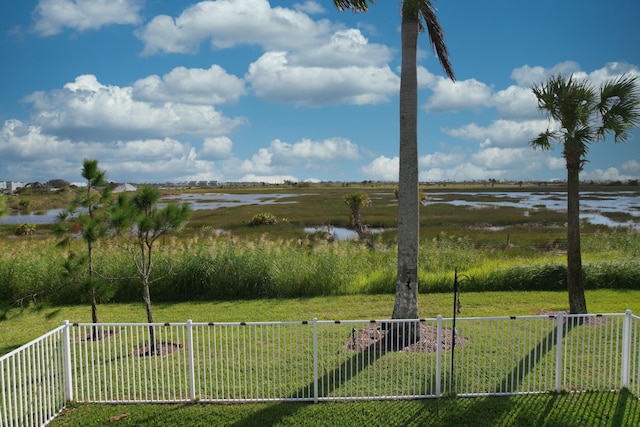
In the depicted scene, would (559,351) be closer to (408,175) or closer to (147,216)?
(408,175)

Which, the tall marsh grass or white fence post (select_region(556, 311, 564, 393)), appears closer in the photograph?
white fence post (select_region(556, 311, 564, 393))

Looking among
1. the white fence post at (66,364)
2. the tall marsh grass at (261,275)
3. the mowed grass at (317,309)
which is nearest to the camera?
the white fence post at (66,364)

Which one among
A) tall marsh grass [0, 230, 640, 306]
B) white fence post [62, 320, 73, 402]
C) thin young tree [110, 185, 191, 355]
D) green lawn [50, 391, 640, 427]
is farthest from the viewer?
tall marsh grass [0, 230, 640, 306]

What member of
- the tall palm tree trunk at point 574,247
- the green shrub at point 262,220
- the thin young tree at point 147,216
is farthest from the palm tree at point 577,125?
the green shrub at point 262,220

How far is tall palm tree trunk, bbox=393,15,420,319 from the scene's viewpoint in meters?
9.81

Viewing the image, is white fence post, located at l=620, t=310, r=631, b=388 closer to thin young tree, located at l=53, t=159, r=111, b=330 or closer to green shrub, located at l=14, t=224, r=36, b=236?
thin young tree, located at l=53, t=159, r=111, b=330

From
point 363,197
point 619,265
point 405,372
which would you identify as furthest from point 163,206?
point 363,197

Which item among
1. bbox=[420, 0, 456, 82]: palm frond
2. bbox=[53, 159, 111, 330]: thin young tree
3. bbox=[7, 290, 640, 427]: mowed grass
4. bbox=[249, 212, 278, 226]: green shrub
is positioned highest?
bbox=[420, 0, 456, 82]: palm frond

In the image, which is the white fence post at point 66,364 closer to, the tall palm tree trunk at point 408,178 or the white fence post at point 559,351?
the tall palm tree trunk at point 408,178

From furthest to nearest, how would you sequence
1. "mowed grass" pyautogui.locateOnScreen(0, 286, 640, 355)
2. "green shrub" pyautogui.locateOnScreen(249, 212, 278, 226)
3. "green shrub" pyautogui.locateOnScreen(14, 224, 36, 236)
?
"green shrub" pyautogui.locateOnScreen(249, 212, 278, 226) → "green shrub" pyautogui.locateOnScreen(14, 224, 36, 236) → "mowed grass" pyautogui.locateOnScreen(0, 286, 640, 355)

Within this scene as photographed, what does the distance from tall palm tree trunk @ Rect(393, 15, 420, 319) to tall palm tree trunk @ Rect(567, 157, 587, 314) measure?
3870 mm

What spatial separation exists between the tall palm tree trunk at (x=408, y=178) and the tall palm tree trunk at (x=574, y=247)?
387 centimetres

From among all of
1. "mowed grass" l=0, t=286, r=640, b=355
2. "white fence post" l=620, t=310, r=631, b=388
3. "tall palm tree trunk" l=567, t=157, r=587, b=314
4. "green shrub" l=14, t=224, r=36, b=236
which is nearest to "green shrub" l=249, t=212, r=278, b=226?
"green shrub" l=14, t=224, r=36, b=236

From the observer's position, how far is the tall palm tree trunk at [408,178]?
9812mm
